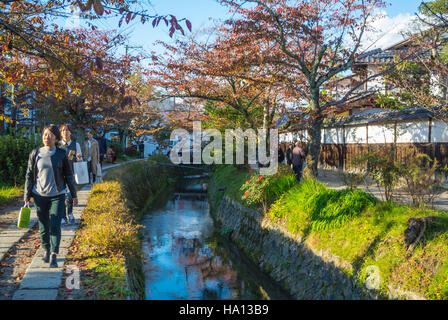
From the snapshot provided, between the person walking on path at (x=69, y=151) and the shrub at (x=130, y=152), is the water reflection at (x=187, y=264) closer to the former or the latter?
the person walking on path at (x=69, y=151)

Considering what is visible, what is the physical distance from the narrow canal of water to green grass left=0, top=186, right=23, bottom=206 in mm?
4154

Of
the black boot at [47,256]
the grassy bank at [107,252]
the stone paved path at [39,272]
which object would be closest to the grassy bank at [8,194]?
the grassy bank at [107,252]

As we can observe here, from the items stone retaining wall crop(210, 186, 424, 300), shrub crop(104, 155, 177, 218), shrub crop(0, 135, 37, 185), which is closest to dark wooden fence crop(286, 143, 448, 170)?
stone retaining wall crop(210, 186, 424, 300)

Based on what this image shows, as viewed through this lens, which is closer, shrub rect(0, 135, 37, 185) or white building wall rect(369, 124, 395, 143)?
shrub rect(0, 135, 37, 185)

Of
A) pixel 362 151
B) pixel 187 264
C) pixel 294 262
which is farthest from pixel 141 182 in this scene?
pixel 294 262

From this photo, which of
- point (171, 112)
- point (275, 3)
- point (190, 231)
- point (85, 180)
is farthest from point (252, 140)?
point (85, 180)

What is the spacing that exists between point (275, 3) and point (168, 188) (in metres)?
18.2

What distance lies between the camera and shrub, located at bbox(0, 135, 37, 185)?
13.0 metres

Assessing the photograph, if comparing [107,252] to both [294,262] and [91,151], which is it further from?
[91,151]

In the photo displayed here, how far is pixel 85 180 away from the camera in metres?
8.52

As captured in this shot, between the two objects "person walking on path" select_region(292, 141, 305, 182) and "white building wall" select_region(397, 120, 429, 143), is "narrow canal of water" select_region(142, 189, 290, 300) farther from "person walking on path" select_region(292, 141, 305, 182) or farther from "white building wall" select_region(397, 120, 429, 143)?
"white building wall" select_region(397, 120, 429, 143)

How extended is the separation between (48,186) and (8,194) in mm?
6931

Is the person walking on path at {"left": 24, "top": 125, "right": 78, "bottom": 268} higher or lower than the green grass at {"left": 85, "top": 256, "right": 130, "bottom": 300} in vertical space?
higher

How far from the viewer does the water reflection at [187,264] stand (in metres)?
8.15
